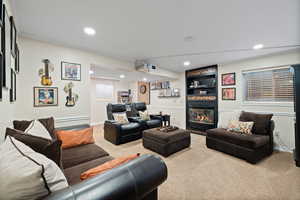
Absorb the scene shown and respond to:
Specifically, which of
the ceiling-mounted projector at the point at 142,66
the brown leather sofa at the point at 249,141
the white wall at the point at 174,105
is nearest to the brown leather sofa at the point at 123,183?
the brown leather sofa at the point at 249,141

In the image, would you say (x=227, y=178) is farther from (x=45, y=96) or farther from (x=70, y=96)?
(x=45, y=96)

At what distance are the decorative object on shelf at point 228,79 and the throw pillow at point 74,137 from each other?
13.0ft

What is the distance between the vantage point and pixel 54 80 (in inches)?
103

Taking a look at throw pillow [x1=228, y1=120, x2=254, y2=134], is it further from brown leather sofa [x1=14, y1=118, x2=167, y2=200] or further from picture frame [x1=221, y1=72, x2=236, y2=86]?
brown leather sofa [x1=14, y1=118, x2=167, y2=200]

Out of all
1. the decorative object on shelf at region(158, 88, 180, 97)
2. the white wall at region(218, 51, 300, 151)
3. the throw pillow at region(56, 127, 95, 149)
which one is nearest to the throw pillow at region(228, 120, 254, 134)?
the white wall at region(218, 51, 300, 151)

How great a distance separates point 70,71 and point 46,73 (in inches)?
16.6

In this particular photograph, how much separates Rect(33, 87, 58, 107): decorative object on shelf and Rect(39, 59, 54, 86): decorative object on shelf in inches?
4.6

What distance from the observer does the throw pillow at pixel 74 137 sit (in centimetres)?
193

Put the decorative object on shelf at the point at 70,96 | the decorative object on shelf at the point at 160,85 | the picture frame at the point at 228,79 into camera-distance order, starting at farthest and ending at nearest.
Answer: the decorative object on shelf at the point at 160,85, the picture frame at the point at 228,79, the decorative object on shelf at the point at 70,96

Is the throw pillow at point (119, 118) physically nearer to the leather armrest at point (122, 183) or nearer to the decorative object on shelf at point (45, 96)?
the decorative object on shelf at point (45, 96)

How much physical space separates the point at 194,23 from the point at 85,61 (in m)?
2.44

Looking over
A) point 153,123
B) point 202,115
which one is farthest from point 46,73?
point 202,115

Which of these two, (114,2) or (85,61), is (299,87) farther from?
(85,61)

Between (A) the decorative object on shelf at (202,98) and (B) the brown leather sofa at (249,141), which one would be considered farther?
(A) the decorative object on shelf at (202,98)
